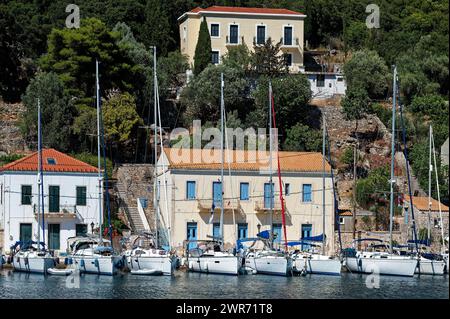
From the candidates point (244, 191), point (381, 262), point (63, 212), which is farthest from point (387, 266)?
point (63, 212)

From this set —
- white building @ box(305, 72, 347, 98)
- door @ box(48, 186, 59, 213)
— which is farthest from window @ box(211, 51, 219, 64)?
door @ box(48, 186, 59, 213)

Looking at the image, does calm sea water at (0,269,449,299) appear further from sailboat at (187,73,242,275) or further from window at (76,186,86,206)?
window at (76,186,86,206)

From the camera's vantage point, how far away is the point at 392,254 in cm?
6059

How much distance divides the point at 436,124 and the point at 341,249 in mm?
21894

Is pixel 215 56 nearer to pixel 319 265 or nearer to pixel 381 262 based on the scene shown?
pixel 319 265

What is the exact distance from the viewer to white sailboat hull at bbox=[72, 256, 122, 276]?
57.8 meters

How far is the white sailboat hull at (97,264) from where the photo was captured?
57.8 meters

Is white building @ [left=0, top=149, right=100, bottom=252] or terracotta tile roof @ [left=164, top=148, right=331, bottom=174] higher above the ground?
terracotta tile roof @ [left=164, top=148, right=331, bottom=174]

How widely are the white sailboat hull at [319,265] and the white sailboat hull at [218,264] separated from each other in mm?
2983

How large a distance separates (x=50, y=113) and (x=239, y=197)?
14.1m

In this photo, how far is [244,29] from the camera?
3661 inches

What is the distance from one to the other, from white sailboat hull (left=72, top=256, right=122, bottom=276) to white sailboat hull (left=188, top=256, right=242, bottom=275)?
411 cm

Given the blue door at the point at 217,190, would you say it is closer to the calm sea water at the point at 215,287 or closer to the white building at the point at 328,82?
the calm sea water at the point at 215,287
